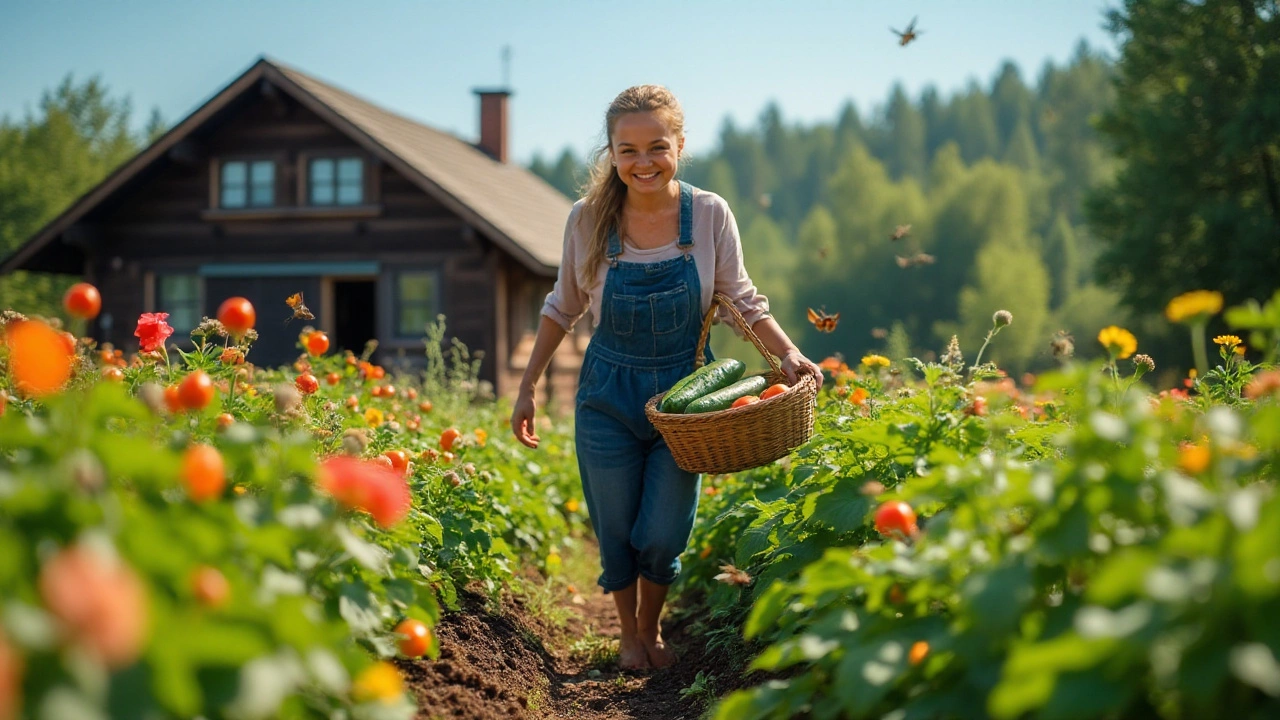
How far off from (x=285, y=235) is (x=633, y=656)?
12592 millimetres

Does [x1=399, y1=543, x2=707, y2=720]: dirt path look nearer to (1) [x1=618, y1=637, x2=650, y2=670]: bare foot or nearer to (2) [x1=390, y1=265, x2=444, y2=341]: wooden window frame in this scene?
(1) [x1=618, y1=637, x2=650, y2=670]: bare foot

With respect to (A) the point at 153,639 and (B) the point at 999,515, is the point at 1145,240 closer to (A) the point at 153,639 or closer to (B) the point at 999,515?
(B) the point at 999,515

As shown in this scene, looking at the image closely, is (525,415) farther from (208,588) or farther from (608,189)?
(208,588)

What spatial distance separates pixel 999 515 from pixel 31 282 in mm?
40038

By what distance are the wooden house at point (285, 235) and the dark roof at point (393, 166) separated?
4 centimetres

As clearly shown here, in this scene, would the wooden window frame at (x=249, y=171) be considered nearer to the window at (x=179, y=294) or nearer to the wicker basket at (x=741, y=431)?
the window at (x=179, y=294)

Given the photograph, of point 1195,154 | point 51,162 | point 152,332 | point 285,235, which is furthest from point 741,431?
point 51,162

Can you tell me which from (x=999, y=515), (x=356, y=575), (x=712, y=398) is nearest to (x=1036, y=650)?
(x=999, y=515)

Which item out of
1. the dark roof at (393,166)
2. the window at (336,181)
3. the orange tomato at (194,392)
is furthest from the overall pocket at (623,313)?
the window at (336,181)

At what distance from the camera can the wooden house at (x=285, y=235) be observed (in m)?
14.5

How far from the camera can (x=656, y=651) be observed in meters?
4.15

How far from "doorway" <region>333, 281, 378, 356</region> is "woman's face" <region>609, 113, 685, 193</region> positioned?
15.0 metres

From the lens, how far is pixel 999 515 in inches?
79.9

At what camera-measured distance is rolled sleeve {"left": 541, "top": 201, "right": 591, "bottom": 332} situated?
4.12 metres
